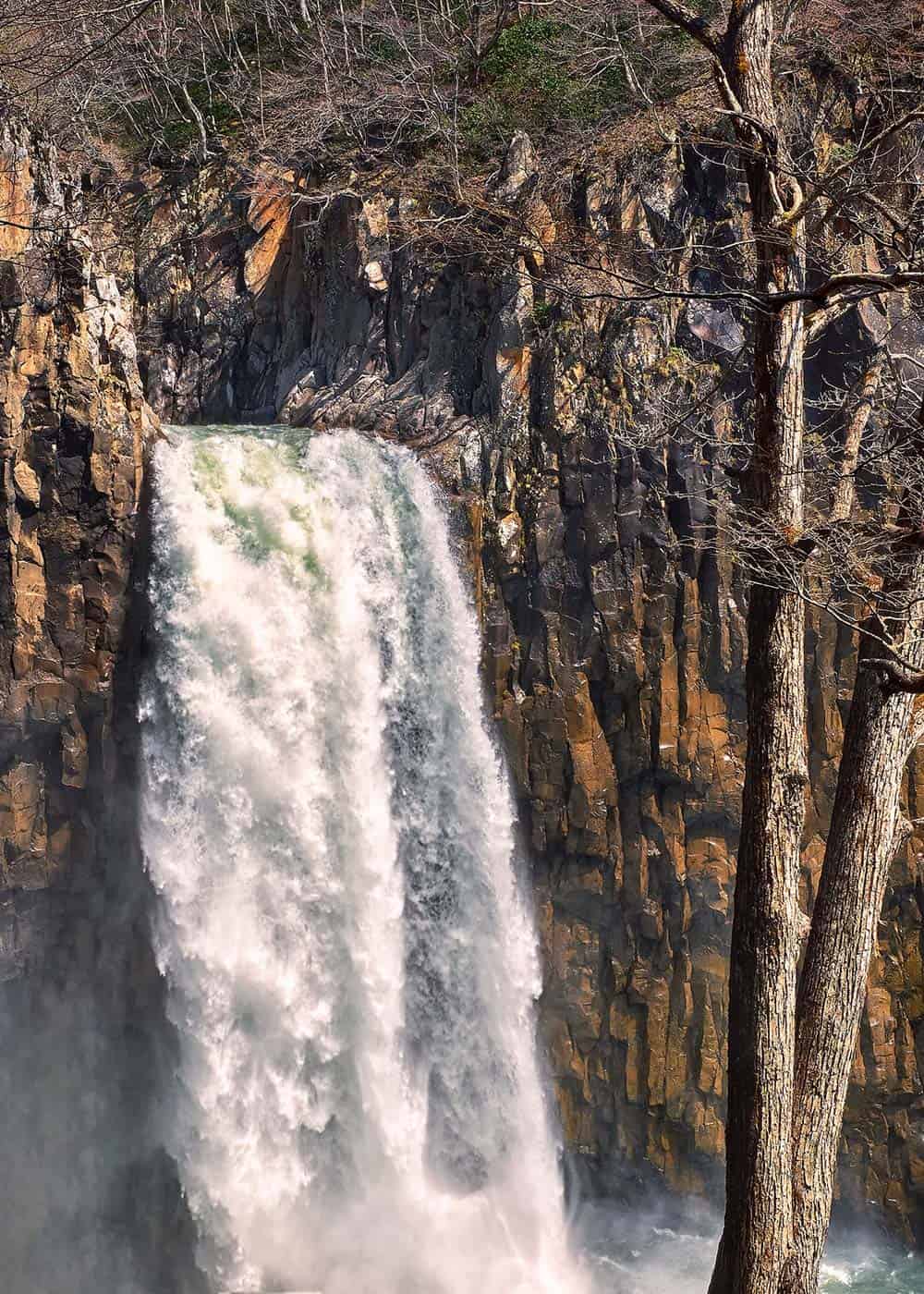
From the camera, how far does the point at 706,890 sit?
13633 millimetres

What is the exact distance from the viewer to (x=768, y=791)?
5949 mm

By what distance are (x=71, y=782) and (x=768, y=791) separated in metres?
8.44

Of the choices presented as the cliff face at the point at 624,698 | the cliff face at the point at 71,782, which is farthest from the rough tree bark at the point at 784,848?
the cliff face at the point at 71,782

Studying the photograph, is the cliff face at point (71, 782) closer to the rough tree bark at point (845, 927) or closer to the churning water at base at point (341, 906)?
the churning water at base at point (341, 906)

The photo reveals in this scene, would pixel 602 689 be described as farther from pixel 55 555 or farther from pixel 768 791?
pixel 768 791

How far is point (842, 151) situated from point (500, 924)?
9654 mm

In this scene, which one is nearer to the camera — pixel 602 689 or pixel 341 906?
pixel 341 906

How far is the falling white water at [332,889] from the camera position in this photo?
37.3 feet

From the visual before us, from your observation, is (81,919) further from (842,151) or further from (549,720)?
(842,151)

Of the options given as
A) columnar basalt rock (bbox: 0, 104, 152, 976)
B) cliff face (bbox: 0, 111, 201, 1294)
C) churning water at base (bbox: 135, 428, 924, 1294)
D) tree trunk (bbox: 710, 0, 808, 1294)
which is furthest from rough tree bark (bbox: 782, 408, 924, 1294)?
columnar basalt rock (bbox: 0, 104, 152, 976)

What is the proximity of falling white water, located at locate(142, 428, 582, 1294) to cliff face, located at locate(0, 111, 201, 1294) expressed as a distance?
644 mm

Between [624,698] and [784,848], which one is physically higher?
[624,698]

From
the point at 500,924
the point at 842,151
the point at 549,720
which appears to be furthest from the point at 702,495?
the point at 500,924

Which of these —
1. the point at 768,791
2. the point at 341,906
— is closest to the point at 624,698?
the point at 341,906
